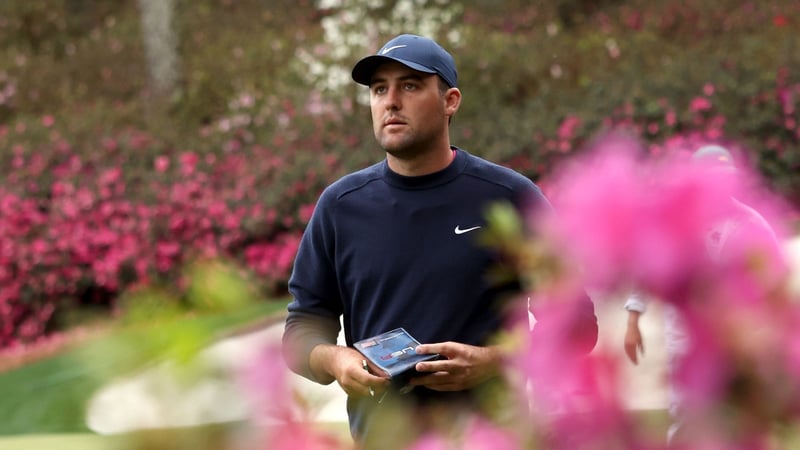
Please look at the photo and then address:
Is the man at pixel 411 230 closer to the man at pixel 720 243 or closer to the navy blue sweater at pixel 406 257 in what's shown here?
the navy blue sweater at pixel 406 257

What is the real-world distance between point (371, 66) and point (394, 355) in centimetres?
69

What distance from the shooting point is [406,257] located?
2357 millimetres

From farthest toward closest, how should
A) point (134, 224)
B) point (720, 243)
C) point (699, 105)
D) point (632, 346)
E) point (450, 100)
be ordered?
point (134, 224) < point (699, 105) < point (450, 100) < point (632, 346) < point (720, 243)

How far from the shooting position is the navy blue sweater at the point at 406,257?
2.32 meters

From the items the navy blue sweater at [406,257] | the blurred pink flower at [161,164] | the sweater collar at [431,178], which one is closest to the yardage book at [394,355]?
the navy blue sweater at [406,257]

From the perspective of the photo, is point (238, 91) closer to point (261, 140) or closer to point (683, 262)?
point (261, 140)

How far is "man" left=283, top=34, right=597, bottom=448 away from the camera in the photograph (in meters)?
2.32

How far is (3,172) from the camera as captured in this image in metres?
10.8

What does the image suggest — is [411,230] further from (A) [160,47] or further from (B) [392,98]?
(A) [160,47]

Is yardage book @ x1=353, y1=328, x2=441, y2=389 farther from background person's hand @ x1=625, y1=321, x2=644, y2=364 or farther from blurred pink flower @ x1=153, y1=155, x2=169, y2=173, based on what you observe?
blurred pink flower @ x1=153, y1=155, x2=169, y2=173

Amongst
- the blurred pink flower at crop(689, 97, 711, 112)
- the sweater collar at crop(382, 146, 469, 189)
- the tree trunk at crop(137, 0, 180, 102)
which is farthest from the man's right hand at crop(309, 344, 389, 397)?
the tree trunk at crop(137, 0, 180, 102)

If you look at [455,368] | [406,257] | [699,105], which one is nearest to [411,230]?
[406,257]

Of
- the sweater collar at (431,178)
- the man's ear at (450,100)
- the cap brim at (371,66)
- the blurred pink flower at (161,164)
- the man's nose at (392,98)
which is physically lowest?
the blurred pink flower at (161,164)

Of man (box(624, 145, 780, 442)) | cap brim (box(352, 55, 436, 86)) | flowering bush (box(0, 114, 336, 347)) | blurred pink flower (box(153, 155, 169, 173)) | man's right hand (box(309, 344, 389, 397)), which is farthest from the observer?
blurred pink flower (box(153, 155, 169, 173))
